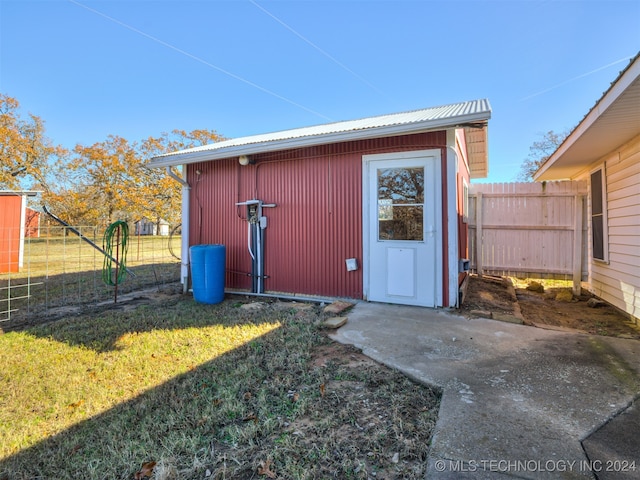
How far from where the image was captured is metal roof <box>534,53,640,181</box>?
265 centimetres

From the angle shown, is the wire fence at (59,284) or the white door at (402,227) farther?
the wire fence at (59,284)

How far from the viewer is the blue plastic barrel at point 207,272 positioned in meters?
4.98

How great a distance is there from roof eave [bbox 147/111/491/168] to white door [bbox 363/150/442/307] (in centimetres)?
40

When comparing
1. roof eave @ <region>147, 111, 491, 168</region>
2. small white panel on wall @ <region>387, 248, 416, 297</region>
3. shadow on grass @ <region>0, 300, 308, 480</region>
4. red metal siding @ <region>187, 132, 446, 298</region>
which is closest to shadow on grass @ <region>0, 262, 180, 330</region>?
red metal siding @ <region>187, 132, 446, 298</region>

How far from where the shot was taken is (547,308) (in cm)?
509

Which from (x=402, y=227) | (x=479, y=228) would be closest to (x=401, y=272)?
(x=402, y=227)

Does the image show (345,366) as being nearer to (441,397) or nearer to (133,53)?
(441,397)

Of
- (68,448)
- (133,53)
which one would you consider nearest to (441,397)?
(68,448)

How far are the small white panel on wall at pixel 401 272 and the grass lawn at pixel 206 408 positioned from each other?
55.5 inches

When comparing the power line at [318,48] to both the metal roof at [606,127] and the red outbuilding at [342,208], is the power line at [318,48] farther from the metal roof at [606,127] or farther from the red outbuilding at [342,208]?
the metal roof at [606,127]

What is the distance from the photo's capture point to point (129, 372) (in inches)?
103

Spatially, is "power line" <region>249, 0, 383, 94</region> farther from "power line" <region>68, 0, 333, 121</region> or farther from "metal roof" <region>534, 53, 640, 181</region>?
"metal roof" <region>534, 53, 640, 181</region>

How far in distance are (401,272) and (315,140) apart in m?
2.21

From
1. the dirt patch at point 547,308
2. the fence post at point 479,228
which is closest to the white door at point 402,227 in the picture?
the dirt patch at point 547,308
